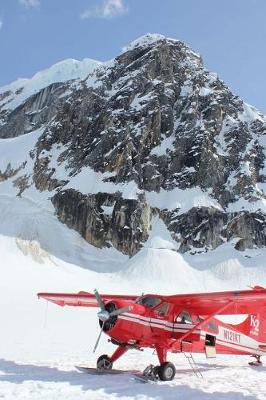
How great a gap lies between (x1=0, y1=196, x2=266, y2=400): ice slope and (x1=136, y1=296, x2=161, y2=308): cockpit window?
7.90 ft

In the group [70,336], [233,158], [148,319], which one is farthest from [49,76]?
[148,319]

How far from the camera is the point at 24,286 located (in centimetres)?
4878

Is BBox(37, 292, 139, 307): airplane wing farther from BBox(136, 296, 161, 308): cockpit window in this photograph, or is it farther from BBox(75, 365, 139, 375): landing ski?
BBox(136, 296, 161, 308): cockpit window

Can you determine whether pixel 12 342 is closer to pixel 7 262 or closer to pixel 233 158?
pixel 7 262

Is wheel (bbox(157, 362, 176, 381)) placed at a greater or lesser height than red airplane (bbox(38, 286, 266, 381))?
lesser

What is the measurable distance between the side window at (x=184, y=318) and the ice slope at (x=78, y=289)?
74.0 inches

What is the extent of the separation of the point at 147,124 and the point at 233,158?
20.0 m

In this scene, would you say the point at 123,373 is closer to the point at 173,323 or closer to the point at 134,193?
the point at 173,323

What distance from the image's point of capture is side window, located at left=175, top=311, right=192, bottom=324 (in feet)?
51.9

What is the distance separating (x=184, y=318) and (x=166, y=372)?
2.07 m

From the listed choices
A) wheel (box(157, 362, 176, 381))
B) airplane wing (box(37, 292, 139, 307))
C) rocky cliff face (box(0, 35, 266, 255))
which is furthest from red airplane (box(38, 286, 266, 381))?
rocky cliff face (box(0, 35, 266, 255))

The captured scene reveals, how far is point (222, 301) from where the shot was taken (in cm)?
1513

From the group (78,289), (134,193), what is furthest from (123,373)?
(134,193)

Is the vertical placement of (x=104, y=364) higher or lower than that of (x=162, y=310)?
lower
